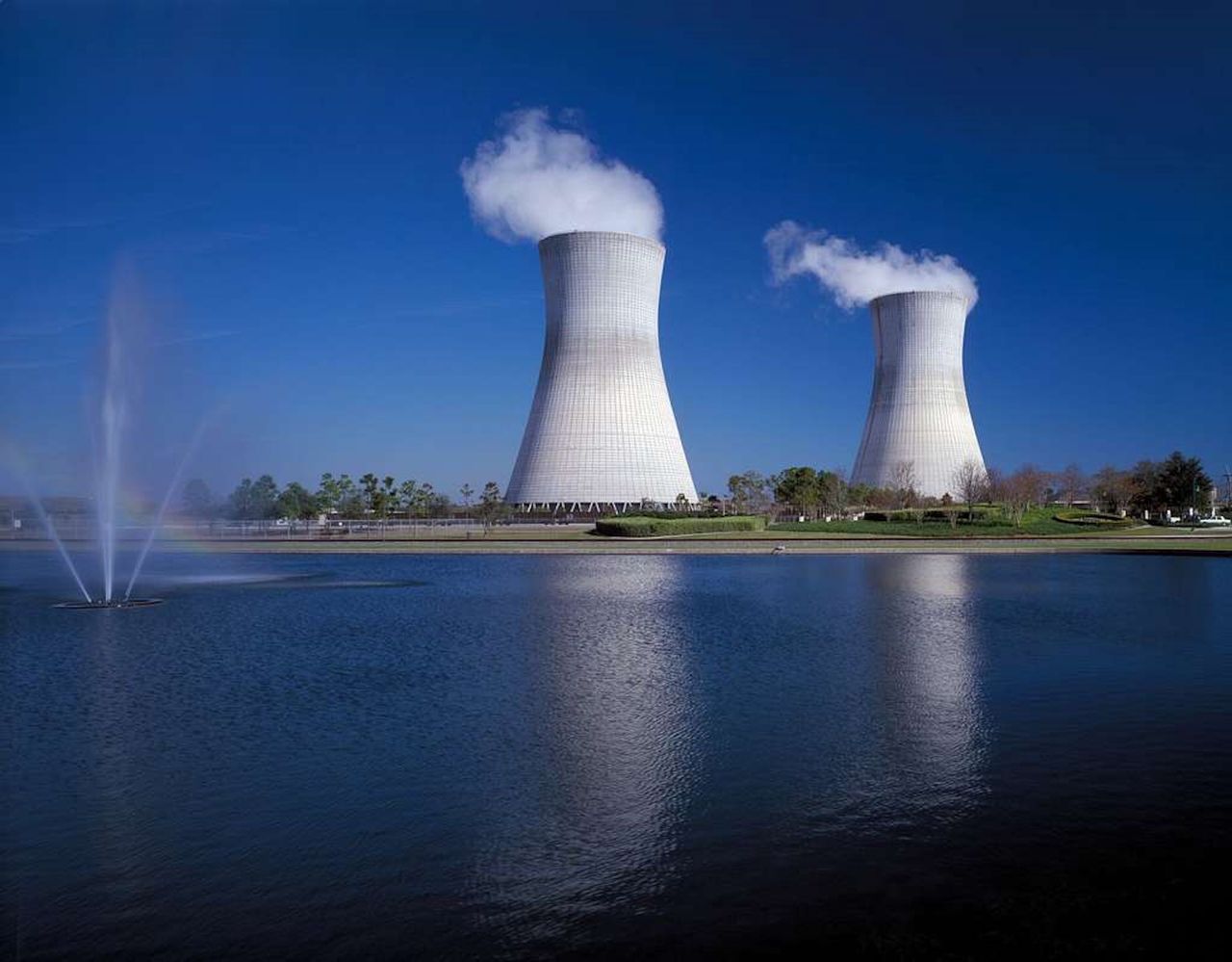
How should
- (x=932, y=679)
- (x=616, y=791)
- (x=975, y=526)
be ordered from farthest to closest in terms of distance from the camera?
(x=975, y=526) < (x=932, y=679) < (x=616, y=791)

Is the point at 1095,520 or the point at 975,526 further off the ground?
the point at 1095,520

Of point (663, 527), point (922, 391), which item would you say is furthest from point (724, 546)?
point (922, 391)

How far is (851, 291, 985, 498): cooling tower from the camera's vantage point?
51656mm

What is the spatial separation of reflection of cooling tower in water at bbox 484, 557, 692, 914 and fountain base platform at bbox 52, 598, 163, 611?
26.6 feet

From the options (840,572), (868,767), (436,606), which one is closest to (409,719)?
(868,767)

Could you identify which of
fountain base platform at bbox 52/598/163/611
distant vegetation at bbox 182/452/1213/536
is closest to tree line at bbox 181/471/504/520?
distant vegetation at bbox 182/452/1213/536

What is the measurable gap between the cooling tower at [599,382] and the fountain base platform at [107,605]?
1161 inches

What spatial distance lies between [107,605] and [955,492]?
49276 millimetres

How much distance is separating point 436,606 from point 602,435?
30926 mm

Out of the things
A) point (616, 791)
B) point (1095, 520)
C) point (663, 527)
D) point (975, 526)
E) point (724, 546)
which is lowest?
point (616, 791)

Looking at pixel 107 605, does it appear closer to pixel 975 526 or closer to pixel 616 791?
pixel 616 791

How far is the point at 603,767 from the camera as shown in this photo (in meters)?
6.88

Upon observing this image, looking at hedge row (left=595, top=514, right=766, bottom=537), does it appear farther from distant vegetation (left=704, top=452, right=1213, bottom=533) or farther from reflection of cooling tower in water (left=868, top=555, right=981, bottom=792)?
reflection of cooling tower in water (left=868, top=555, right=981, bottom=792)

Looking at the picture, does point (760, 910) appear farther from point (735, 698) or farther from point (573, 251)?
point (573, 251)
